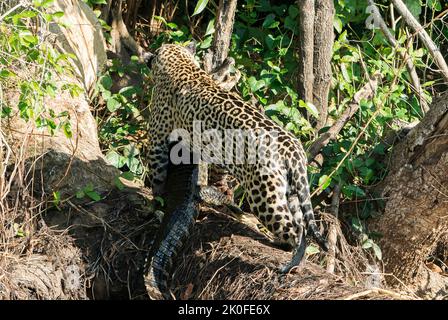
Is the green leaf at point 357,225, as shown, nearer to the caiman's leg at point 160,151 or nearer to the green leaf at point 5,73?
the caiman's leg at point 160,151

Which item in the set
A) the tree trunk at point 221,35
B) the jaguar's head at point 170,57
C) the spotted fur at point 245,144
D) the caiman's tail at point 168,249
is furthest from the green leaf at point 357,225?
the jaguar's head at point 170,57

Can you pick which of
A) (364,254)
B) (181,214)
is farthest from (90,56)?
(364,254)

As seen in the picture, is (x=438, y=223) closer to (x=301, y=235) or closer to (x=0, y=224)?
(x=301, y=235)

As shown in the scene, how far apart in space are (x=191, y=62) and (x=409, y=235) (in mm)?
2711

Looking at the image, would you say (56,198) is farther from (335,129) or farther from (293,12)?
(293,12)

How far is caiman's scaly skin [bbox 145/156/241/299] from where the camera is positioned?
7.38 meters

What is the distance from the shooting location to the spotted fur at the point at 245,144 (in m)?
7.19

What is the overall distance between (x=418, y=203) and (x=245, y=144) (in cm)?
168

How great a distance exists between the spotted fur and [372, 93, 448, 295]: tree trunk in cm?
119

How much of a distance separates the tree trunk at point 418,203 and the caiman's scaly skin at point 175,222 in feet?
4.71

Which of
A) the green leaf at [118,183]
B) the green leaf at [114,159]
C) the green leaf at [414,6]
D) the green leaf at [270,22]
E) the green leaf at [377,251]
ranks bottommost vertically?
the green leaf at [377,251]

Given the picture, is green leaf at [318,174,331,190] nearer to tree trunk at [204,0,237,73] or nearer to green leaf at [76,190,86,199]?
tree trunk at [204,0,237,73]

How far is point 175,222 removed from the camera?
299 inches

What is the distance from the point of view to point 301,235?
6.96 m
